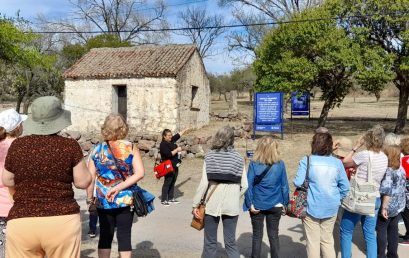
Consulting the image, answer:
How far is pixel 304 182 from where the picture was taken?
14.8 ft

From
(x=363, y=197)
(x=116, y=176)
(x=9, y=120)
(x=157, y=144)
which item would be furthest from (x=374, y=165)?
(x=157, y=144)

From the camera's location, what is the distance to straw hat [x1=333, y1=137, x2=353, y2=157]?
5.70 m

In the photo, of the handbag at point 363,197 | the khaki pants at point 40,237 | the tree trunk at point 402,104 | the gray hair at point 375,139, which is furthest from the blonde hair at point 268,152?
the tree trunk at point 402,104

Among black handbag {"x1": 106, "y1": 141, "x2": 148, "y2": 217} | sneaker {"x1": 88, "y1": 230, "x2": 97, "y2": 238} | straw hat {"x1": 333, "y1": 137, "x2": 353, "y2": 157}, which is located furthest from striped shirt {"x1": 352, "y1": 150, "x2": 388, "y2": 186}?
sneaker {"x1": 88, "y1": 230, "x2": 97, "y2": 238}

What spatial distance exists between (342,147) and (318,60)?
1282 cm

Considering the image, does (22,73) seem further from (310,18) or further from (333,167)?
(333,167)

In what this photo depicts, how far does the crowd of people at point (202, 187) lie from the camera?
290 cm

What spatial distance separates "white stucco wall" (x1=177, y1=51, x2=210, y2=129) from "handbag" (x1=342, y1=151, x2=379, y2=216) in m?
13.7

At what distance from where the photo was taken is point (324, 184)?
4387 mm

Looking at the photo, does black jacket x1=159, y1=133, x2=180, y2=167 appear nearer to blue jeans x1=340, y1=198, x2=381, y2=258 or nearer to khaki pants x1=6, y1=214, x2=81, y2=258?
blue jeans x1=340, y1=198, x2=381, y2=258

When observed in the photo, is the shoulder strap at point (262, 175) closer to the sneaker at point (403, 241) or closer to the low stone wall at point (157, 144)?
the sneaker at point (403, 241)

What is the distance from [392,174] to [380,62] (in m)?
12.5

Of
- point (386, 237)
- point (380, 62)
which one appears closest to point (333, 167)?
point (386, 237)

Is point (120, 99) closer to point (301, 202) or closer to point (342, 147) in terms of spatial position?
point (342, 147)
